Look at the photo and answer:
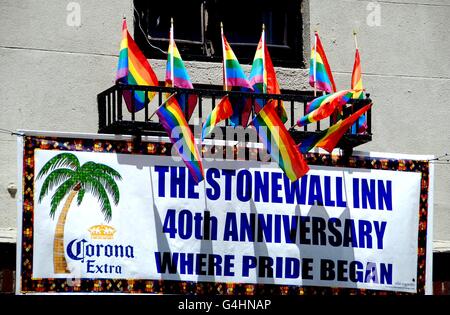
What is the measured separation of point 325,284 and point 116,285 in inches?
88.3

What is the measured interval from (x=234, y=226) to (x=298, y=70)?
90.8 inches

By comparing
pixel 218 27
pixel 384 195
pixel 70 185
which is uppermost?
pixel 218 27

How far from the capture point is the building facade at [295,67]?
12016mm

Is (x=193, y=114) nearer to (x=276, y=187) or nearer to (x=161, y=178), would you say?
(x=161, y=178)

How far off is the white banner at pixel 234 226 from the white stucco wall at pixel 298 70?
931mm

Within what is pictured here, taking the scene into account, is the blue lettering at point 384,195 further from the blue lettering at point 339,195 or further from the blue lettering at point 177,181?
the blue lettering at point 177,181

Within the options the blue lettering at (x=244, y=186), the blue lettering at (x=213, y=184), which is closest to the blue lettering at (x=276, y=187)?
the blue lettering at (x=244, y=186)

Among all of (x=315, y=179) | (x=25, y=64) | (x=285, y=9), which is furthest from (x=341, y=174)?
(x=25, y=64)

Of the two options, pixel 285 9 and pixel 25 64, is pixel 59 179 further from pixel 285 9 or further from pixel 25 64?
pixel 285 9

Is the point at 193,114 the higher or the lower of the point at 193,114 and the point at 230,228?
the higher

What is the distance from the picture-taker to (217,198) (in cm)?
1165

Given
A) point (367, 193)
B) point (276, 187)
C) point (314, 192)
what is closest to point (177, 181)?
point (276, 187)

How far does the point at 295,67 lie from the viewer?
1313cm

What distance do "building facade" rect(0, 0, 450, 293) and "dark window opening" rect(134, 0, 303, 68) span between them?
46 mm
